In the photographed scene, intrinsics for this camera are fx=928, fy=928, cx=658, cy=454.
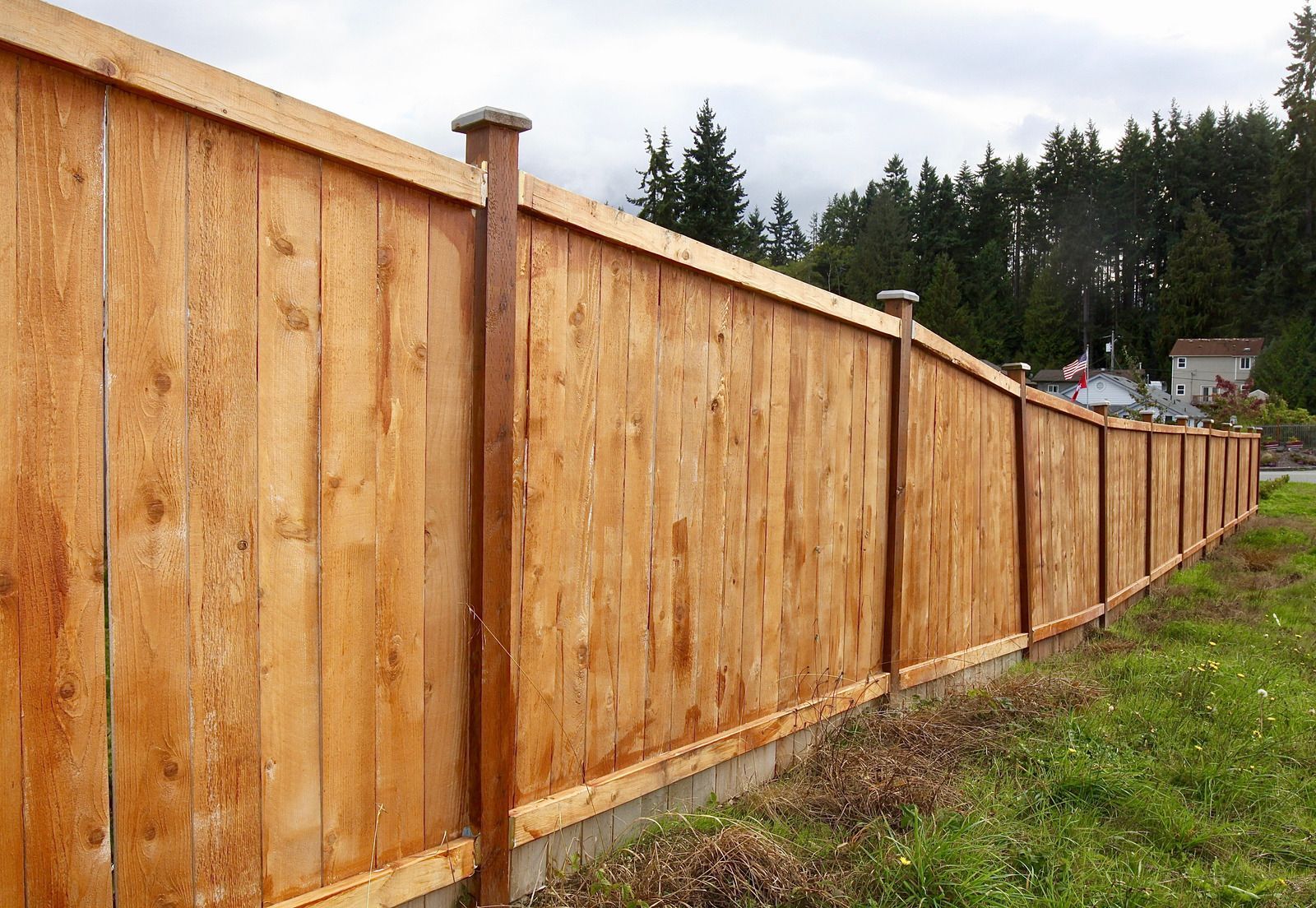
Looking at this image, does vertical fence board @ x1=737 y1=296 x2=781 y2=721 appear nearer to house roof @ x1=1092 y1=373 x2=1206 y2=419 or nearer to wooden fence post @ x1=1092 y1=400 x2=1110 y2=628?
wooden fence post @ x1=1092 y1=400 x2=1110 y2=628

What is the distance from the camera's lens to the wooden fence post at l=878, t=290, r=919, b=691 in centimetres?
400

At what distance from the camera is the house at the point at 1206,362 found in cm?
5922

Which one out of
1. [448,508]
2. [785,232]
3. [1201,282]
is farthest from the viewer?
[785,232]

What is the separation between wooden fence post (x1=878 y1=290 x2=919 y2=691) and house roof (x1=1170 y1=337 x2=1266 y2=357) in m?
65.3

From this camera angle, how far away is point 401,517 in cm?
202

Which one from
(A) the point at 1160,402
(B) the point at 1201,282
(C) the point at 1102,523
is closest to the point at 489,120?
(C) the point at 1102,523

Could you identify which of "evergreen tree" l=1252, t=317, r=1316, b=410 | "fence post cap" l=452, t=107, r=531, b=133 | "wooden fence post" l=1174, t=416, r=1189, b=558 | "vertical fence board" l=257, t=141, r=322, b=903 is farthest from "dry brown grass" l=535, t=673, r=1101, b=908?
"evergreen tree" l=1252, t=317, r=1316, b=410

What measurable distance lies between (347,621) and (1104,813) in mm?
2675

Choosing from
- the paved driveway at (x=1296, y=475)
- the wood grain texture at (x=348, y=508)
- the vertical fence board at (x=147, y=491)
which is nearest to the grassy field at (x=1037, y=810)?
the wood grain texture at (x=348, y=508)

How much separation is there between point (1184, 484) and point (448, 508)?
9894 millimetres

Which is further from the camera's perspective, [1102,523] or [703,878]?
[1102,523]

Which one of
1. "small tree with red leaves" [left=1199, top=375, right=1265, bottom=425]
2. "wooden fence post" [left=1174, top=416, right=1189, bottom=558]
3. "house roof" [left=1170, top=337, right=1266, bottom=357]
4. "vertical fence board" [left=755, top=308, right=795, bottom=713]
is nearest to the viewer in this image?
"vertical fence board" [left=755, top=308, right=795, bottom=713]

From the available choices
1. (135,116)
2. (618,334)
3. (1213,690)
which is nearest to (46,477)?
(135,116)

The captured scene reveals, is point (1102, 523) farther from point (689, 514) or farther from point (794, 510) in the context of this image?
point (689, 514)
